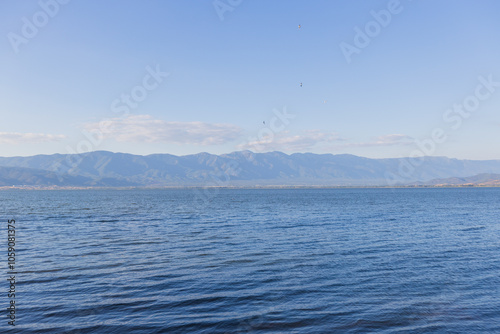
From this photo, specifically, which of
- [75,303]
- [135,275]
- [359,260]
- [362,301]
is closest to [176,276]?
[135,275]

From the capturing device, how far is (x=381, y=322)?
18.1 m

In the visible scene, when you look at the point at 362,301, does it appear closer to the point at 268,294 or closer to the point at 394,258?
the point at 268,294

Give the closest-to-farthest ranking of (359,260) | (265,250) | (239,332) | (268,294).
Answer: (239,332)
(268,294)
(359,260)
(265,250)

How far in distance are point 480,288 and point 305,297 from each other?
41.6 feet

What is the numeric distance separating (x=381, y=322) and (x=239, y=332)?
7.59 metres

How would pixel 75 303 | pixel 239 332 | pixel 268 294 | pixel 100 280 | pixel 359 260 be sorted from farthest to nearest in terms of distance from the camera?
1. pixel 359 260
2. pixel 100 280
3. pixel 268 294
4. pixel 75 303
5. pixel 239 332

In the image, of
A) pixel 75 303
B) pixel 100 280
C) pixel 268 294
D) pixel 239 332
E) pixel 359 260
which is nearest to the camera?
pixel 239 332

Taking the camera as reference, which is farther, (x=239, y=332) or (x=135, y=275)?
(x=135, y=275)

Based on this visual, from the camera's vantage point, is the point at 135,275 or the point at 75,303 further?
the point at 135,275

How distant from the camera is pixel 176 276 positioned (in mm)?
27047

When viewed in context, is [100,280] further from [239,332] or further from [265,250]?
[265,250]

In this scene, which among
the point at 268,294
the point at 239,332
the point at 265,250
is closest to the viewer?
the point at 239,332

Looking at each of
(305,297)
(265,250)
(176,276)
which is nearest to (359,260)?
(265,250)

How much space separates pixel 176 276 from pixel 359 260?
17063 millimetres
